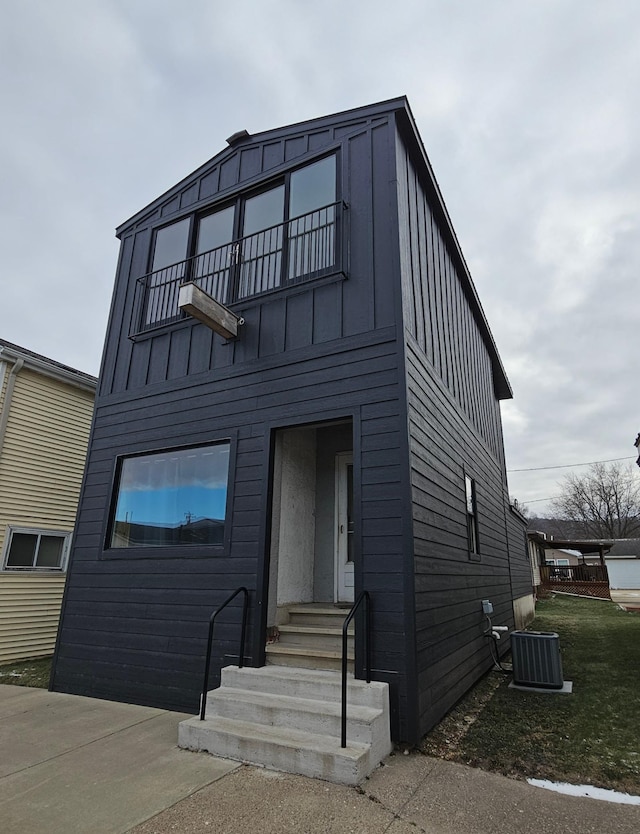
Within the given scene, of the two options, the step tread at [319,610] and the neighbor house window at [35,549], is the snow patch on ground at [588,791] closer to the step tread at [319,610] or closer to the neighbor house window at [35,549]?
the step tread at [319,610]

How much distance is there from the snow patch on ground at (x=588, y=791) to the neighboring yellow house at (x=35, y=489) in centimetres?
820

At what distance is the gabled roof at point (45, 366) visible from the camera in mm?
8172

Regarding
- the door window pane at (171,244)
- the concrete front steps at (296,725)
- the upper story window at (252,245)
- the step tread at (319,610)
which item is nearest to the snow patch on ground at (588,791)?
the concrete front steps at (296,725)

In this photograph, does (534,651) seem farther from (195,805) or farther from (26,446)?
(26,446)

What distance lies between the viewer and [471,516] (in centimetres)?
712

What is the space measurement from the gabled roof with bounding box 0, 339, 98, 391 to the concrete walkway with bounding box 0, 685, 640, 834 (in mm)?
6589

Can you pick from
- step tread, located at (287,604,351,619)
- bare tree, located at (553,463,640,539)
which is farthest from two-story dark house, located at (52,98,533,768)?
bare tree, located at (553,463,640,539)

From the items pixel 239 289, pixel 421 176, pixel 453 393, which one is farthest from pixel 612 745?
pixel 421 176

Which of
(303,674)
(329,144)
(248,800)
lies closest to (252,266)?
(329,144)

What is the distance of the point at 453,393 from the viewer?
279 inches

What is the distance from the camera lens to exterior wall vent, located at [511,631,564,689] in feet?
18.2

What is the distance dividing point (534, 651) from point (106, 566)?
552 centimetres

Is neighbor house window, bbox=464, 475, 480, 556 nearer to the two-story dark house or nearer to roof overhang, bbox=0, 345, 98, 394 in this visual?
the two-story dark house

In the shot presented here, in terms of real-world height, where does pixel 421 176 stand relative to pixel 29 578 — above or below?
above
